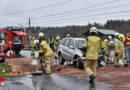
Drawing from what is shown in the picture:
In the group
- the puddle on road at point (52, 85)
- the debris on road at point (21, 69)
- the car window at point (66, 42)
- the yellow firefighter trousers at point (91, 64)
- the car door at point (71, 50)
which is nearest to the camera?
the puddle on road at point (52, 85)

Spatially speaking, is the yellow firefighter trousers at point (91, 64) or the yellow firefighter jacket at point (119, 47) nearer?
the yellow firefighter trousers at point (91, 64)

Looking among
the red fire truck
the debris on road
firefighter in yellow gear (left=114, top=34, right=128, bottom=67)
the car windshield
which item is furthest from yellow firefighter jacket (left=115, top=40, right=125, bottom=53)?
the red fire truck

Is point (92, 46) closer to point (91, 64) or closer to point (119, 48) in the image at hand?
point (91, 64)

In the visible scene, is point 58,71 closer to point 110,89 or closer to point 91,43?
point 91,43

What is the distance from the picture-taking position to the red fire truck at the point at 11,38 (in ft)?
76.6

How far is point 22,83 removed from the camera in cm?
759

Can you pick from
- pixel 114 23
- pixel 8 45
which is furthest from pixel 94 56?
pixel 114 23

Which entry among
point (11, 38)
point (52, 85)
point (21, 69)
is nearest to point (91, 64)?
point (52, 85)

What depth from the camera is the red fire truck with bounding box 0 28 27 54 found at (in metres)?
23.3

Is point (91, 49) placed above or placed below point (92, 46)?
below

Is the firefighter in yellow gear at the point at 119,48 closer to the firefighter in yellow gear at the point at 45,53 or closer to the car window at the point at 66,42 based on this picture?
the car window at the point at 66,42

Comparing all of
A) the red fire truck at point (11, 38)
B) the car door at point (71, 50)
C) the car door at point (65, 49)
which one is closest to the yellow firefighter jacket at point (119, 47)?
the car door at point (71, 50)

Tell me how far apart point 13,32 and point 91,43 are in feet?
56.5

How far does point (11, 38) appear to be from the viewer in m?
23.5
